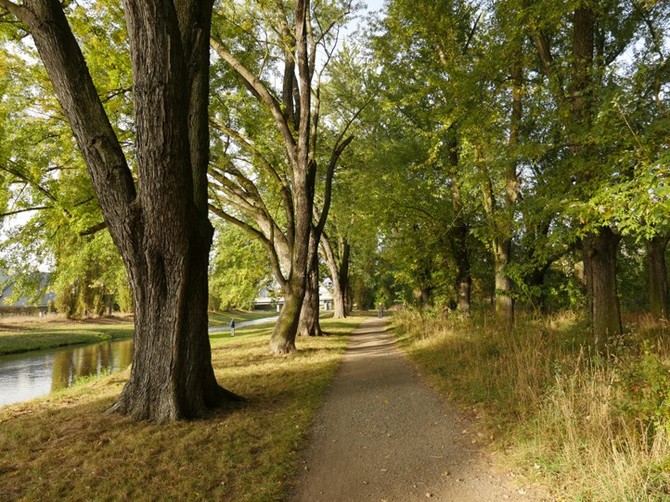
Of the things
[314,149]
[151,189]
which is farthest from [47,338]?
[151,189]

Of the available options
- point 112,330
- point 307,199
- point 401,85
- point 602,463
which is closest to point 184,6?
point 307,199

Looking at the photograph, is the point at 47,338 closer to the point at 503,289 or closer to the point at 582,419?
the point at 503,289

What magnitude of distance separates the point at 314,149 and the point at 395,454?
32.3 ft

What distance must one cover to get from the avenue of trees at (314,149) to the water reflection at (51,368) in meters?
3.03

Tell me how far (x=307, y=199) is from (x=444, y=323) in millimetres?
6767

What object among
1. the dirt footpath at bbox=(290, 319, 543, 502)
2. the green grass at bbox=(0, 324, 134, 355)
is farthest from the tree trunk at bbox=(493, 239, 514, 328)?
the green grass at bbox=(0, 324, 134, 355)

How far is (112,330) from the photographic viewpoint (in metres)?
30.5

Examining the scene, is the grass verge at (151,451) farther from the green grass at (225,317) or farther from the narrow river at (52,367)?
the green grass at (225,317)

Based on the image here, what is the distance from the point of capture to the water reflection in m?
11.6

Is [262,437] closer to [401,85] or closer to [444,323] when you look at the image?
[444,323]

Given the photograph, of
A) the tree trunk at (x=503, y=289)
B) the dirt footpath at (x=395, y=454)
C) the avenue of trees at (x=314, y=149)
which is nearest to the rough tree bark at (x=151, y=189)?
the avenue of trees at (x=314, y=149)

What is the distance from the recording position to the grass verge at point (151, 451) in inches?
152

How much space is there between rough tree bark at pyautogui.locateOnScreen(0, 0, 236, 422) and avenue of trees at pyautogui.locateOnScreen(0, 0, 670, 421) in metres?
0.03

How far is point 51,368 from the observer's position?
1565 cm
